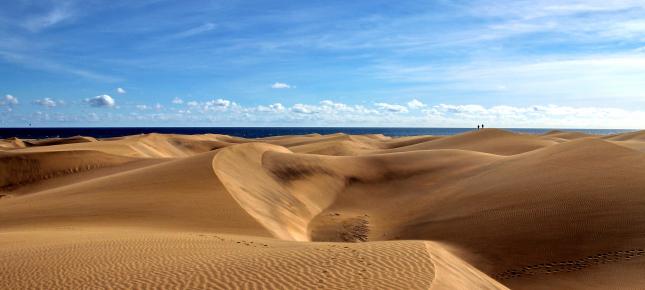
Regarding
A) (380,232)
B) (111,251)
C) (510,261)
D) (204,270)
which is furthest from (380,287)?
(380,232)

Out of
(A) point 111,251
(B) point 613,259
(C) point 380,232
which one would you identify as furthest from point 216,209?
(B) point 613,259

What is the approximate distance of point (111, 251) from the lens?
30.2ft

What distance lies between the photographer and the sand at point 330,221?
310 inches

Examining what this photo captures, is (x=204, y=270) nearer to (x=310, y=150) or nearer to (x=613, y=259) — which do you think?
(x=613, y=259)

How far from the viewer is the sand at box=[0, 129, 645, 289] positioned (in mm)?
7883

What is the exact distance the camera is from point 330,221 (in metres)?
19.8

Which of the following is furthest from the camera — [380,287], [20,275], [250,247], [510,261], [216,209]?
[216,209]

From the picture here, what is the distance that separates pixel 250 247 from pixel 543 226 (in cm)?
873

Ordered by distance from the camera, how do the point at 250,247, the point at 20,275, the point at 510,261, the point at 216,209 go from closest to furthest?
the point at 20,275, the point at 250,247, the point at 510,261, the point at 216,209

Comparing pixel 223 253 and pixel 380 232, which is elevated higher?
pixel 223 253

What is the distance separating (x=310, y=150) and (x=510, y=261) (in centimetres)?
3657

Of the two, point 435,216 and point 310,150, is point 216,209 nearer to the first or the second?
point 435,216

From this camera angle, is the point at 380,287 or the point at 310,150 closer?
the point at 380,287

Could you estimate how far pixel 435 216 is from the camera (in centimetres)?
1812
